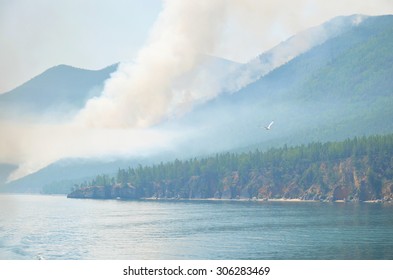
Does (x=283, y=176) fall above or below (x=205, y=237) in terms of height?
above

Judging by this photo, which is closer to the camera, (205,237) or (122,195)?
(205,237)

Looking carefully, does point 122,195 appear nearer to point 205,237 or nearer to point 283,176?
point 283,176

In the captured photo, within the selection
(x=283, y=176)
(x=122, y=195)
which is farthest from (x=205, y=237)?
(x=122, y=195)

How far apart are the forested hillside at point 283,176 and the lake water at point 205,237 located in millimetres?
44457

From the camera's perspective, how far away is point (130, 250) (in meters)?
54.5

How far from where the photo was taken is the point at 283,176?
479 ft

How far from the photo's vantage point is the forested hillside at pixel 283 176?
132 metres

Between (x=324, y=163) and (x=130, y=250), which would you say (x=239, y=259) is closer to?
(x=130, y=250)

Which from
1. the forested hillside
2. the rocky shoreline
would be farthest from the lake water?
the rocky shoreline

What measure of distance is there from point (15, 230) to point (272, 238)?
2643 cm

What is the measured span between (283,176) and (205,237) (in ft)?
280

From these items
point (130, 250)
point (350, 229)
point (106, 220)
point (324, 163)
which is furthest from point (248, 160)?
point (130, 250)

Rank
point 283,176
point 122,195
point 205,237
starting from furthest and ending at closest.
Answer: point 122,195, point 283,176, point 205,237
